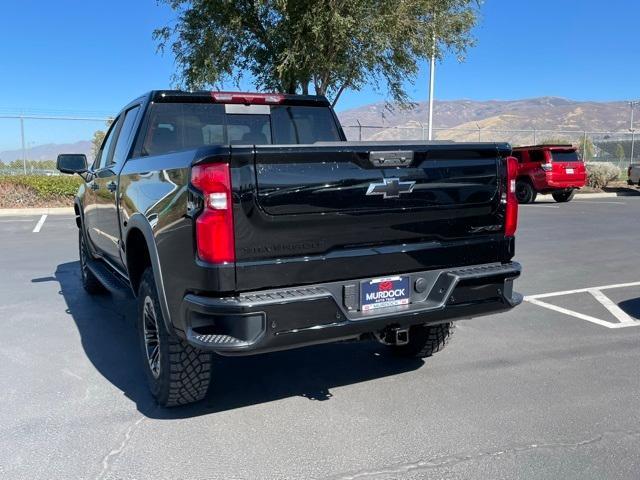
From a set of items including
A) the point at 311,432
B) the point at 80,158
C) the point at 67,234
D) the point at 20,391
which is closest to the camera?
the point at 311,432

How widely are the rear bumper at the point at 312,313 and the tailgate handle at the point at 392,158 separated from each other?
0.67m

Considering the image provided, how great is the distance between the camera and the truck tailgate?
3.05 metres

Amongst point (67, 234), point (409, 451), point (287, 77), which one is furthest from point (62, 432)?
point (287, 77)

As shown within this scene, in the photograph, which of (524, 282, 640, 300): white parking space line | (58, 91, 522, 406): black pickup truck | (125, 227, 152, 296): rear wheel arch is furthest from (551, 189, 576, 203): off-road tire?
(125, 227, 152, 296): rear wheel arch

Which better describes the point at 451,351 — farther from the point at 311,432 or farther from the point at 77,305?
the point at 77,305

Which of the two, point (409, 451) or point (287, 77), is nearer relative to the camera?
point (409, 451)

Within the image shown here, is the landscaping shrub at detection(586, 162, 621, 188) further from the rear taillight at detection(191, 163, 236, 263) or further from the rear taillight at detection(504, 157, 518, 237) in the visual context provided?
the rear taillight at detection(191, 163, 236, 263)

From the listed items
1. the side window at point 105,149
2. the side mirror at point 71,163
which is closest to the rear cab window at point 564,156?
the side window at point 105,149

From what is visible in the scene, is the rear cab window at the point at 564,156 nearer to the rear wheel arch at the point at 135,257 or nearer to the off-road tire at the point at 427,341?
the off-road tire at the point at 427,341

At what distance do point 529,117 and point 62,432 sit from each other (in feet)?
552

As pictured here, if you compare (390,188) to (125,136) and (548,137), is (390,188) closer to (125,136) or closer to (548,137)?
(125,136)

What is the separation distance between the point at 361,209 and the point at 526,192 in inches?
687

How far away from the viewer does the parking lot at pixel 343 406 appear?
122 inches

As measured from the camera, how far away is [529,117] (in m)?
158
